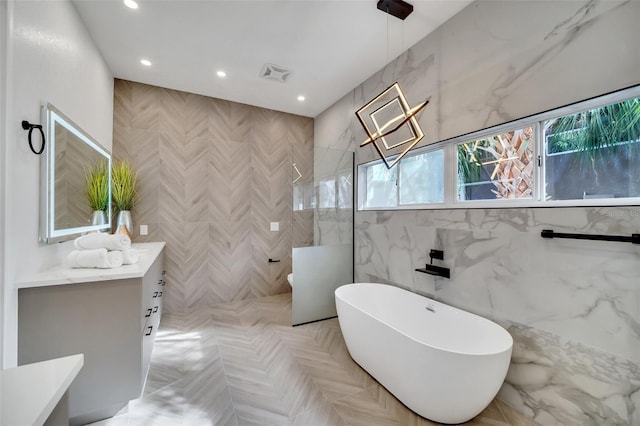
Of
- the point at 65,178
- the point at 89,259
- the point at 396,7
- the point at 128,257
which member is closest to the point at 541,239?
the point at 396,7

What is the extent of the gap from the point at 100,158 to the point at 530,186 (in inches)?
147

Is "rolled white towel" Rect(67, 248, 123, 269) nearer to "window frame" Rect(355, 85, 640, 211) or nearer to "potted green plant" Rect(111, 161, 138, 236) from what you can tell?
"potted green plant" Rect(111, 161, 138, 236)

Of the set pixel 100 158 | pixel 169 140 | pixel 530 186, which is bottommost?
pixel 530 186

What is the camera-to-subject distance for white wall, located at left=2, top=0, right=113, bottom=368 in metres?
1.29

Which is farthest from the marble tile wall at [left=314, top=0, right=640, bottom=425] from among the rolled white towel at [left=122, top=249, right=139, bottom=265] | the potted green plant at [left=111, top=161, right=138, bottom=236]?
the potted green plant at [left=111, top=161, right=138, bottom=236]

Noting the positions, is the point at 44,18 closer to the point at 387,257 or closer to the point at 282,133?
the point at 282,133

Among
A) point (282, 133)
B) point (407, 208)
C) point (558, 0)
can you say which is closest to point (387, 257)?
point (407, 208)

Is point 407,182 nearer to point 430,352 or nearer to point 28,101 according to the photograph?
point 430,352

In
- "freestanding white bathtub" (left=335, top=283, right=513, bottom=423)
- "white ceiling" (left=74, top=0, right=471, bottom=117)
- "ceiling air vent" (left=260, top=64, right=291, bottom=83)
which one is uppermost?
"white ceiling" (left=74, top=0, right=471, bottom=117)

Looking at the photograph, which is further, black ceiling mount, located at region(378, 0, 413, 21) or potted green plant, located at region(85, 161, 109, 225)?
potted green plant, located at region(85, 161, 109, 225)

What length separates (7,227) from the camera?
1.27m

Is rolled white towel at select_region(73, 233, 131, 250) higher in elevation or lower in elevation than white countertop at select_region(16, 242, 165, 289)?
higher

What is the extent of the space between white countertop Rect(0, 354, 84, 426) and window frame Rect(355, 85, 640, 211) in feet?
7.82

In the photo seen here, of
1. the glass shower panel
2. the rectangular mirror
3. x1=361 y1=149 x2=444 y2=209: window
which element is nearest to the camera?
the rectangular mirror
